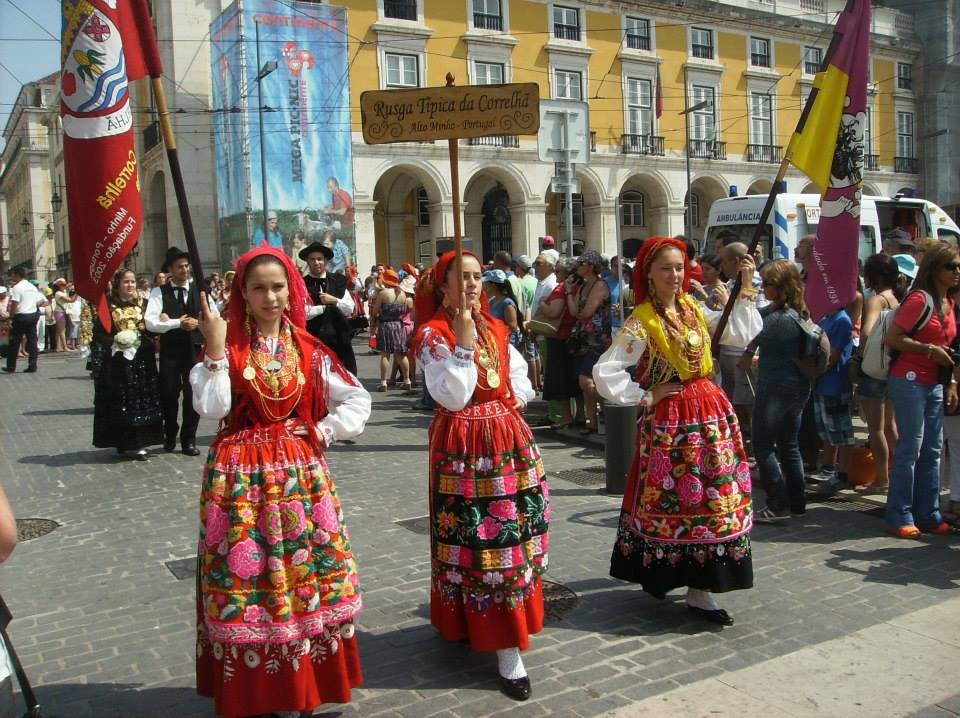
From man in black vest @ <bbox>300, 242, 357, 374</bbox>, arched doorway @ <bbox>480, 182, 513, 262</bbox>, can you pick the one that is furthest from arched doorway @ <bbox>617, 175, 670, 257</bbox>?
man in black vest @ <bbox>300, 242, 357, 374</bbox>

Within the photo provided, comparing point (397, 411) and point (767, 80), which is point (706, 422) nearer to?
point (397, 411)

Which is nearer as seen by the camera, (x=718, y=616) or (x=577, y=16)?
(x=718, y=616)

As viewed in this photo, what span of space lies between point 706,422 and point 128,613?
3.22 meters

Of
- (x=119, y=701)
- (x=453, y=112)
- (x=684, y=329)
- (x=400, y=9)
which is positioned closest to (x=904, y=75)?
(x=400, y=9)

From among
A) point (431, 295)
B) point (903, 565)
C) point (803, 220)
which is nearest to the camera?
point (431, 295)

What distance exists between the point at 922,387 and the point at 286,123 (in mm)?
24198

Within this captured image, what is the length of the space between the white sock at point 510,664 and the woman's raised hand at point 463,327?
51.6 inches

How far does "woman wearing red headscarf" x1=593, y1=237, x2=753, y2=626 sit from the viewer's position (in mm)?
4441

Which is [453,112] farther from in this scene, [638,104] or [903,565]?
[638,104]

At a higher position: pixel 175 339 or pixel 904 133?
pixel 904 133

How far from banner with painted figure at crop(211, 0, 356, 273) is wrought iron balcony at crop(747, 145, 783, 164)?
18.5m

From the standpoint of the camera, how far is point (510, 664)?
3.81m

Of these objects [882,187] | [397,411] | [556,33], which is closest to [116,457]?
[397,411]

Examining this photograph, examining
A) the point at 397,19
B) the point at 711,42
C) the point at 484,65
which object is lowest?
the point at 484,65
